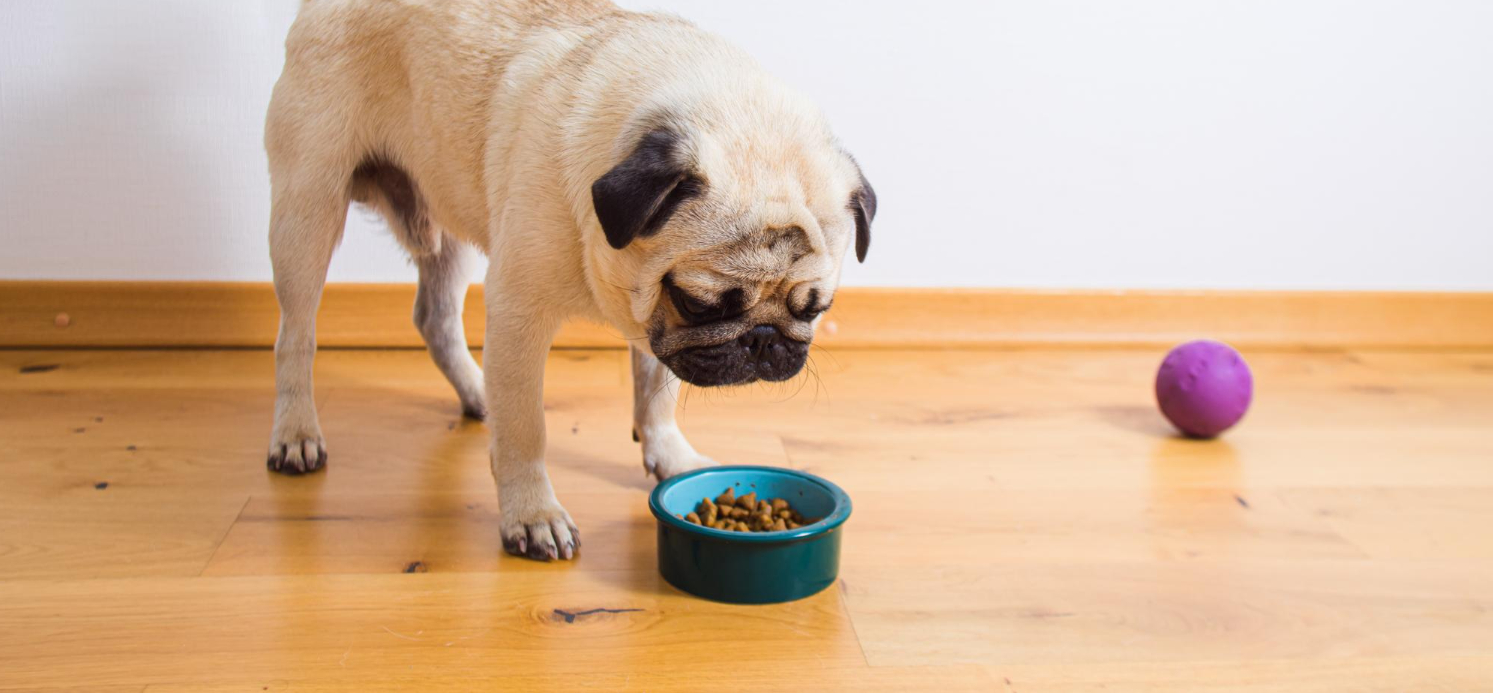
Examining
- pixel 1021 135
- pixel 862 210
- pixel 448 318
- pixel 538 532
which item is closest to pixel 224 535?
pixel 538 532

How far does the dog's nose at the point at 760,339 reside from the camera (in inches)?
76.3

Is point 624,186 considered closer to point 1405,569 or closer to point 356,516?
point 356,516

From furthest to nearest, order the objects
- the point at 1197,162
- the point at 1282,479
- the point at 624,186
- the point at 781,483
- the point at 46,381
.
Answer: the point at 1197,162 < the point at 46,381 < the point at 1282,479 < the point at 781,483 < the point at 624,186

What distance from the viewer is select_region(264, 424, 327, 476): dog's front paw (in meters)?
2.58

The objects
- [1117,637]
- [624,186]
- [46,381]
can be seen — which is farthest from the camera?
[46,381]

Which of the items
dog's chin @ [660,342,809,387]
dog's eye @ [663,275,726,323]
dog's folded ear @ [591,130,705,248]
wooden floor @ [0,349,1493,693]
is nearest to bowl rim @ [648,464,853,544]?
wooden floor @ [0,349,1493,693]

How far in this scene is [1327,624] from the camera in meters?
2.06

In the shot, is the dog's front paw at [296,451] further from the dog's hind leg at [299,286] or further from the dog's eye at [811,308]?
the dog's eye at [811,308]

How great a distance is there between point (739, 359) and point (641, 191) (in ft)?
1.13

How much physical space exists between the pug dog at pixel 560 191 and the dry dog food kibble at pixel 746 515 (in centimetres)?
27

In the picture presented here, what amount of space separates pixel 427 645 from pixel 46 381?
1950mm

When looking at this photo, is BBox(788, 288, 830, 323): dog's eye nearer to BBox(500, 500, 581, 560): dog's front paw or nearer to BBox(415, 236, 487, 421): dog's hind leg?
BBox(500, 500, 581, 560): dog's front paw

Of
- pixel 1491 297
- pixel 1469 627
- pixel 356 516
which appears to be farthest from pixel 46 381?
pixel 1491 297

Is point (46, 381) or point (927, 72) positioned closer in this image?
point (46, 381)
